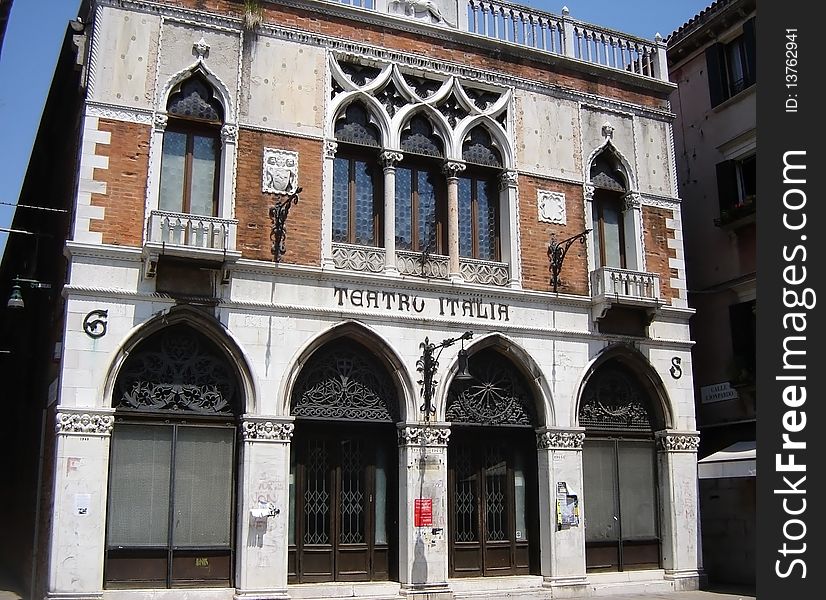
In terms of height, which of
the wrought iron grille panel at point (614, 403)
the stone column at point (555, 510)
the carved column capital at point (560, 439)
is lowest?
the stone column at point (555, 510)

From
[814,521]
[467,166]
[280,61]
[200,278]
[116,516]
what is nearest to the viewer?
[814,521]

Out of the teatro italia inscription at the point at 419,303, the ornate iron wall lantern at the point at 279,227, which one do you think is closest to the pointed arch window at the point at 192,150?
the ornate iron wall lantern at the point at 279,227

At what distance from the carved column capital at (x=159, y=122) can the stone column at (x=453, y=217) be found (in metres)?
5.50

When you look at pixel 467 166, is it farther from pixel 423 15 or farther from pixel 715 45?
pixel 715 45

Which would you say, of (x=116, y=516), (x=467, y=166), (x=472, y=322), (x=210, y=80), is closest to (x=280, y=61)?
A: (x=210, y=80)

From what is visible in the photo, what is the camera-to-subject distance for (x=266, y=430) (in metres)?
15.6

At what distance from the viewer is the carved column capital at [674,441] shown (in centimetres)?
1938

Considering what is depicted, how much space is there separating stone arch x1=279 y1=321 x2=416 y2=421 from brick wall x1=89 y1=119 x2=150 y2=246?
11.2 feet

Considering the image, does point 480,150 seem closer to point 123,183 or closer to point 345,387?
point 345,387

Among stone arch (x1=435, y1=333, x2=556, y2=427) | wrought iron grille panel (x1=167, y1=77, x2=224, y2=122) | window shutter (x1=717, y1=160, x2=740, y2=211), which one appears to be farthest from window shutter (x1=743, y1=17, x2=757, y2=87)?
wrought iron grille panel (x1=167, y1=77, x2=224, y2=122)

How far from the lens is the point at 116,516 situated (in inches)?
573

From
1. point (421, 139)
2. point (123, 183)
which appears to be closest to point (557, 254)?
point (421, 139)

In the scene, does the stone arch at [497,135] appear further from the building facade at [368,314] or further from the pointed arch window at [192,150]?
the pointed arch window at [192,150]

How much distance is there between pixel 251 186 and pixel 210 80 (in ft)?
6.72
